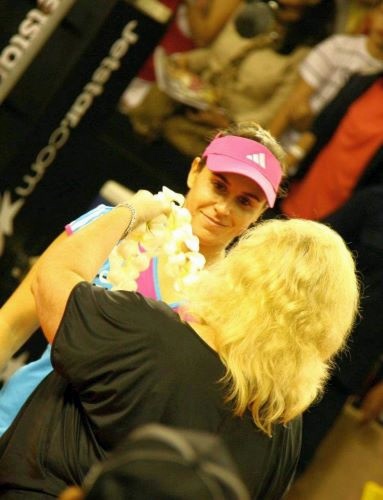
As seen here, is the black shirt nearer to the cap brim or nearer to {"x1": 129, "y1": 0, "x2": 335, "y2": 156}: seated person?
the cap brim

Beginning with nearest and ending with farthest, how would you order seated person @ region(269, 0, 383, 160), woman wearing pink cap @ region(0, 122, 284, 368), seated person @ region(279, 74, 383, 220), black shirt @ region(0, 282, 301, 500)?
black shirt @ region(0, 282, 301, 500) → woman wearing pink cap @ region(0, 122, 284, 368) → seated person @ region(279, 74, 383, 220) → seated person @ region(269, 0, 383, 160)

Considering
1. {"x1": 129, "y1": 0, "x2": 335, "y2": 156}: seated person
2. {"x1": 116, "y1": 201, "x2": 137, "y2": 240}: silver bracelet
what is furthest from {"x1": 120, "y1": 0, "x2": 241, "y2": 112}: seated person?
{"x1": 116, "y1": 201, "x2": 137, "y2": 240}: silver bracelet

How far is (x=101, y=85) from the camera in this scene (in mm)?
2646

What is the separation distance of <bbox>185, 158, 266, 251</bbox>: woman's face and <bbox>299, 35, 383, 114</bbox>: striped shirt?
1.46 m

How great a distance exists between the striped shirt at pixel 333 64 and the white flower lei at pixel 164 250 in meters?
1.58

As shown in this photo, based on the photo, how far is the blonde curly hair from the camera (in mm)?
1248

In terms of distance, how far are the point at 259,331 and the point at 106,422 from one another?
0.26 meters

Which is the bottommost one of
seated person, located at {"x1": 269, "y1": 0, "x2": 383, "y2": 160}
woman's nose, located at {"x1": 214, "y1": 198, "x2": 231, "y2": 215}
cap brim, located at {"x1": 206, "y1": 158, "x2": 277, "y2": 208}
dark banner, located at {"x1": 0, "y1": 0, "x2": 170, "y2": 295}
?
dark banner, located at {"x1": 0, "y1": 0, "x2": 170, "y2": 295}

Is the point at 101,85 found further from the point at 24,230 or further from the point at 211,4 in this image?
the point at 211,4

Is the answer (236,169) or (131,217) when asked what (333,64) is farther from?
(131,217)

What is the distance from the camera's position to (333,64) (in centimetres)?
302

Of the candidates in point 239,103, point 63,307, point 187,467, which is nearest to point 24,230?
point 239,103

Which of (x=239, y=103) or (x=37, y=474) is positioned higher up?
(x=239, y=103)

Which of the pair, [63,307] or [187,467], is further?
[63,307]
